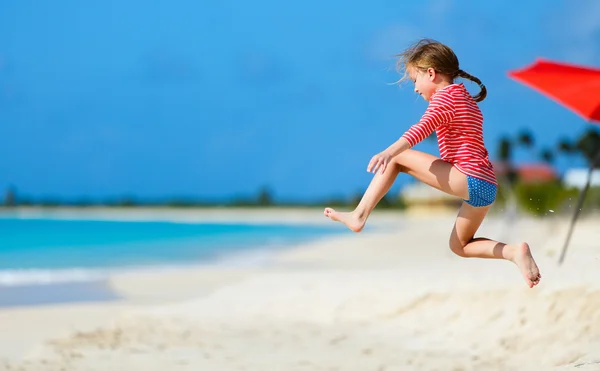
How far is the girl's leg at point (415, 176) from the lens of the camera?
13.0 feet

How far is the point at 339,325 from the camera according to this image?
8.08m

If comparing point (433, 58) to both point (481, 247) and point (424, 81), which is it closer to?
point (424, 81)

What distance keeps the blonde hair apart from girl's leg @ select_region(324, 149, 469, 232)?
1.31 ft

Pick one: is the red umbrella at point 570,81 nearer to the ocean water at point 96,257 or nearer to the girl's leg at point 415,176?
the girl's leg at point 415,176

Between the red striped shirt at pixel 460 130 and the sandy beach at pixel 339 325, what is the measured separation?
1627mm

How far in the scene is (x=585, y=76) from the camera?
22.7 ft

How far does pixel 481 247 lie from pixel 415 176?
0.56m

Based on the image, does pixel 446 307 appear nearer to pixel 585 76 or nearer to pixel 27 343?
pixel 585 76

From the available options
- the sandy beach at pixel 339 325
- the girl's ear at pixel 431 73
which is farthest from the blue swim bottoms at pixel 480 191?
the sandy beach at pixel 339 325

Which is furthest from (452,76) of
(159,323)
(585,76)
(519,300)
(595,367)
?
(159,323)

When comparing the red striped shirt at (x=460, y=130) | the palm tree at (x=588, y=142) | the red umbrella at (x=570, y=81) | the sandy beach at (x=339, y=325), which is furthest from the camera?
the palm tree at (x=588, y=142)

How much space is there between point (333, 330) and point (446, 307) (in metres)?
1.05

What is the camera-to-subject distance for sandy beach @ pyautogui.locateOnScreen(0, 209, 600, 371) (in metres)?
6.29

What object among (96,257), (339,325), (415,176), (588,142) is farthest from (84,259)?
(588,142)
